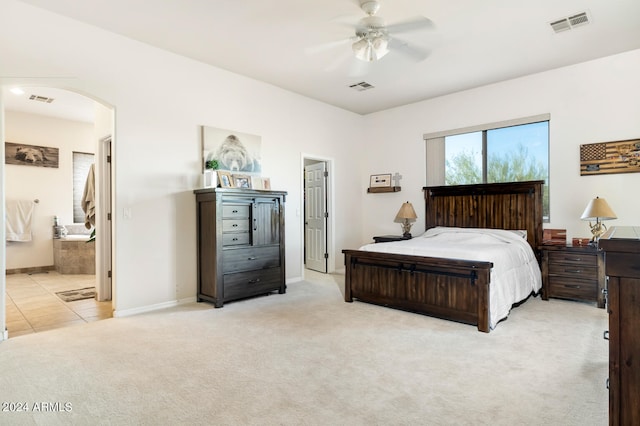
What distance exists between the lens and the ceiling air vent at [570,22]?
342 cm

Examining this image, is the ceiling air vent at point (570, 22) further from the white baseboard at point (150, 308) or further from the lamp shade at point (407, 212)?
the white baseboard at point (150, 308)

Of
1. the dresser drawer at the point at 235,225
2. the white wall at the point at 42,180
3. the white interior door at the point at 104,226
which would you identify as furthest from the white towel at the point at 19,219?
the dresser drawer at the point at 235,225

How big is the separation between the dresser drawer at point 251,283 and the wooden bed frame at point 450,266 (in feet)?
3.27

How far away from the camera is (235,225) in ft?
14.2

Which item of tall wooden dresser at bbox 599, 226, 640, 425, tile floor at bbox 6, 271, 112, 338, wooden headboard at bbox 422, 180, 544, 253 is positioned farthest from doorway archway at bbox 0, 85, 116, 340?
wooden headboard at bbox 422, 180, 544, 253

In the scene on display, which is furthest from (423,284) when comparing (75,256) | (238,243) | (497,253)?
(75,256)

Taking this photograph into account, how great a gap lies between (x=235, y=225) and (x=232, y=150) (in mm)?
1107

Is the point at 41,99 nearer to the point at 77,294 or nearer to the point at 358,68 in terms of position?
the point at 77,294

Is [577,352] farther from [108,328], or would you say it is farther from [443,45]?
[108,328]

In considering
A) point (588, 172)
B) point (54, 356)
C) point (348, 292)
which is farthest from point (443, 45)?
point (54, 356)

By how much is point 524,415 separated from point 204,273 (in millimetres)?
3520

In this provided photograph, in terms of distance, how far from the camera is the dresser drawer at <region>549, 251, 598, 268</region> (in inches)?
165

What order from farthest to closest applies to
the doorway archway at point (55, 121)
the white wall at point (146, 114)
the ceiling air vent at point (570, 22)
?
1. the ceiling air vent at point (570, 22)
2. the white wall at point (146, 114)
3. the doorway archway at point (55, 121)

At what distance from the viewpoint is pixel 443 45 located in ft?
13.2
